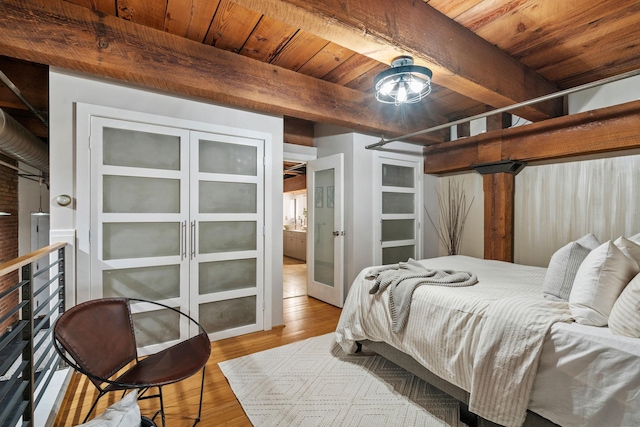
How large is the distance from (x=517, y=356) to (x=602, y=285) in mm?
526

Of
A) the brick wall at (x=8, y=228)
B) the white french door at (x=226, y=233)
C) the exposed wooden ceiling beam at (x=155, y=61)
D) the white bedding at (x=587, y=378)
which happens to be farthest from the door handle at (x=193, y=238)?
the brick wall at (x=8, y=228)

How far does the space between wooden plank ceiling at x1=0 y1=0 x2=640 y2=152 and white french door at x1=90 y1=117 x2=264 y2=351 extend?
0.54 m

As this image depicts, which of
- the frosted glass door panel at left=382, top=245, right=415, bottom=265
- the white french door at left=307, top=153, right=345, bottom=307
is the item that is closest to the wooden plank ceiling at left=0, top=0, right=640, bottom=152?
the white french door at left=307, top=153, right=345, bottom=307

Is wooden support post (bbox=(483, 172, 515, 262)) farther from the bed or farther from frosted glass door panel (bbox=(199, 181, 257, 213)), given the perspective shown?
frosted glass door panel (bbox=(199, 181, 257, 213))

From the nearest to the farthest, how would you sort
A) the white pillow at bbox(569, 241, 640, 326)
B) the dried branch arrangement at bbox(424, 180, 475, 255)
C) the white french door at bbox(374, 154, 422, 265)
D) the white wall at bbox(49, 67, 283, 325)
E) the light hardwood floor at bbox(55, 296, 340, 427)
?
1. the white pillow at bbox(569, 241, 640, 326)
2. the light hardwood floor at bbox(55, 296, 340, 427)
3. the white wall at bbox(49, 67, 283, 325)
4. the white french door at bbox(374, 154, 422, 265)
5. the dried branch arrangement at bbox(424, 180, 475, 255)

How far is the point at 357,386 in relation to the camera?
2115 millimetres

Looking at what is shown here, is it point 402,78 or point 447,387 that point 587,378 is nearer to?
point 447,387

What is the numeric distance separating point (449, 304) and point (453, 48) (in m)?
1.71

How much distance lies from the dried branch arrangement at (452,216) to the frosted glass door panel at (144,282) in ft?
11.5

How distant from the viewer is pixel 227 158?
2.95m

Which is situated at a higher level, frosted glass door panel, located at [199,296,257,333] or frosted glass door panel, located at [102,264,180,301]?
frosted glass door panel, located at [102,264,180,301]

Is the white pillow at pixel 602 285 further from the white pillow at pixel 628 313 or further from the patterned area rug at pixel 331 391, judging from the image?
the patterned area rug at pixel 331 391

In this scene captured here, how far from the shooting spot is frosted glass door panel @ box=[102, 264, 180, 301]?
2.46 meters

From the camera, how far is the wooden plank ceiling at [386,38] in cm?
171
